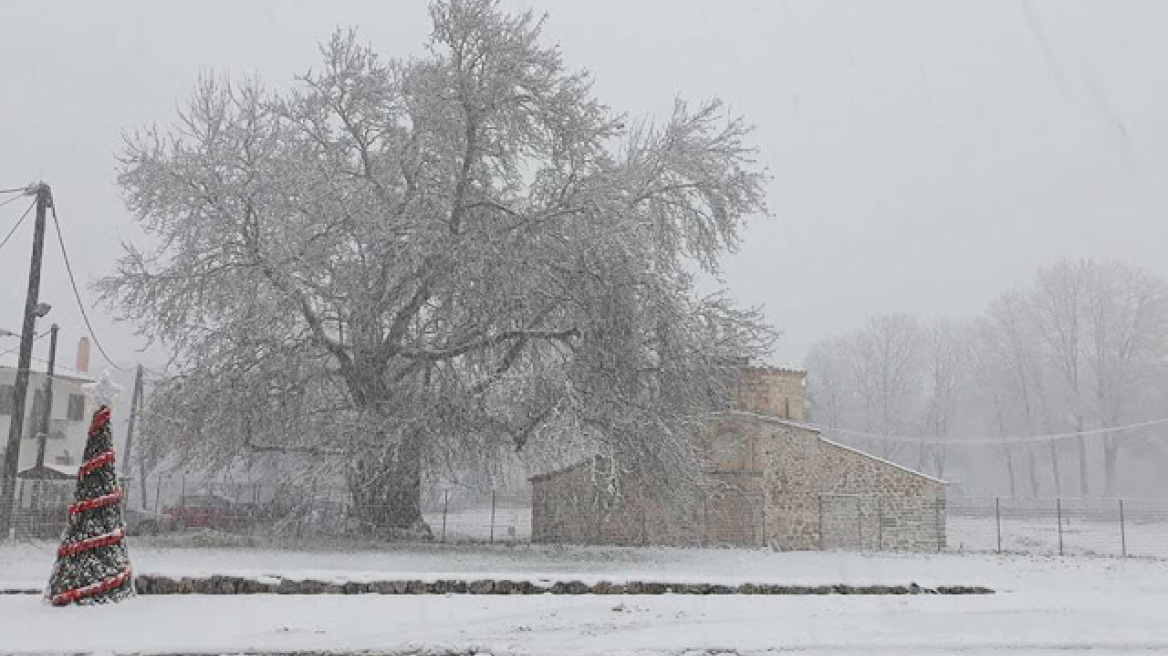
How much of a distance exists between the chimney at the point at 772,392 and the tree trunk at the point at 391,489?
11329mm

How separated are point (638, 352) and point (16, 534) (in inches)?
593

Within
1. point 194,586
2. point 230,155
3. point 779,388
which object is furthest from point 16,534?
point 779,388

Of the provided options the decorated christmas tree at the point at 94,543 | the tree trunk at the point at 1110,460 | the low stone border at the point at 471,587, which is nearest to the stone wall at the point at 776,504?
the low stone border at the point at 471,587

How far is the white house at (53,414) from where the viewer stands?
42.4 meters

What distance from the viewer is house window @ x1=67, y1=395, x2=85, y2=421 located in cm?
4662

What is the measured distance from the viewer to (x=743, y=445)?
95.6ft

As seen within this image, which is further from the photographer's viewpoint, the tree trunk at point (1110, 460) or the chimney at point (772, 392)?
the tree trunk at point (1110, 460)

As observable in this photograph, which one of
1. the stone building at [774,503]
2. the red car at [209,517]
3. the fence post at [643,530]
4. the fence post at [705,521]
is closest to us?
the red car at [209,517]

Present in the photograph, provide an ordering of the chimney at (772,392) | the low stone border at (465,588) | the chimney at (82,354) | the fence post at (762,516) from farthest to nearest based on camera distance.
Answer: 1. the chimney at (82,354)
2. the chimney at (772,392)
3. the fence post at (762,516)
4. the low stone border at (465,588)

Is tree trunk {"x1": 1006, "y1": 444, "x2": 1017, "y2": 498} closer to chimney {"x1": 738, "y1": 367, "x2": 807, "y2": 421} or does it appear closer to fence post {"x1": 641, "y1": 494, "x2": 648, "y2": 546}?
chimney {"x1": 738, "y1": 367, "x2": 807, "y2": 421}

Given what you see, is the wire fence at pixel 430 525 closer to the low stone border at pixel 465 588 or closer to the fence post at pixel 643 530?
the fence post at pixel 643 530

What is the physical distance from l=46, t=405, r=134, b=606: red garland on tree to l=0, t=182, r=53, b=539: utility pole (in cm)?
1338

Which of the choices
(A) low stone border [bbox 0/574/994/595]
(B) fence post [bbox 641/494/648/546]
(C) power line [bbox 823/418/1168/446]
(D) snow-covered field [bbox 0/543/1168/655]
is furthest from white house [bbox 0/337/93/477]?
(C) power line [bbox 823/418/1168/446]

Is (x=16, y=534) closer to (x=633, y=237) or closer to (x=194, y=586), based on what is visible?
(x=194, y=586)
